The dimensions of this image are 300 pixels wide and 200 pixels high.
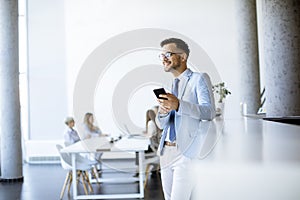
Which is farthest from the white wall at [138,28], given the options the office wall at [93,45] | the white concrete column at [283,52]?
the white concrete column at [283,52]

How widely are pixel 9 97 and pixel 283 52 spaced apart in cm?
522

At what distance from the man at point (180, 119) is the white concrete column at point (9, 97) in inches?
219

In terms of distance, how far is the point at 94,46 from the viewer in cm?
1032

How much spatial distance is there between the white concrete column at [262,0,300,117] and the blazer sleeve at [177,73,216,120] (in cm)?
139

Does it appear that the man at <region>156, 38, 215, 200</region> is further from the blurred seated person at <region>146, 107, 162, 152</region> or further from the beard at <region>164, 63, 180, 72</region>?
the blurred seated person at <region>146, 107, 162, 152</region>

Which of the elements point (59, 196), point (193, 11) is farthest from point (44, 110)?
point (59, 196)

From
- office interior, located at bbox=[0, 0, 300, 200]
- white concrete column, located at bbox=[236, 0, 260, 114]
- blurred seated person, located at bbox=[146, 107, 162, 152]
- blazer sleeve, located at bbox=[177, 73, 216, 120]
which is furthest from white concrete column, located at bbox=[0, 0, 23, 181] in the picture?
blazer sleeve, located at bbox=[177, 73, 216, 120]

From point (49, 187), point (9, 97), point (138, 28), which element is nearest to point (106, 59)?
point (138, 28)

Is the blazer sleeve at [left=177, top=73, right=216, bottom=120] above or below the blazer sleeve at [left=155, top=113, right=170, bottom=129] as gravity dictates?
above

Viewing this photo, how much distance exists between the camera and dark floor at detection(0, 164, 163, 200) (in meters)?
5.99

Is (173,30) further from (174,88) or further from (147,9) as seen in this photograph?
→ (174,88)

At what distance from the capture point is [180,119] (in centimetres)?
231

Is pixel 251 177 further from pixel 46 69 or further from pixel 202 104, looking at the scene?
pixel 46 69

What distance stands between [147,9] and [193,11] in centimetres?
104
